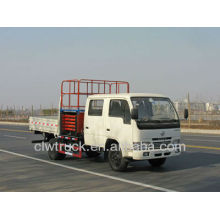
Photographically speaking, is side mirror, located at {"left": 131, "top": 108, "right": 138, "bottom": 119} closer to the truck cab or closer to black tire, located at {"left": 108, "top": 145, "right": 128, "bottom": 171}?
the truck cab

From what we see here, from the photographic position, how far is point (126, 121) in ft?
27.1

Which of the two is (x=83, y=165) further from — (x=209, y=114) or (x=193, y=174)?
(x=209, y=114)

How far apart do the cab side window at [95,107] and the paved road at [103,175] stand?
1670 mm

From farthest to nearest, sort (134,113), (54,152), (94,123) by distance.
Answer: (54,152) → (94,123) → (134,113)

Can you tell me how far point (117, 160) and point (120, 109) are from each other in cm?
144

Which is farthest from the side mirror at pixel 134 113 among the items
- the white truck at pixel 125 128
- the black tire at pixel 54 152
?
the black tire at pixel 54 152

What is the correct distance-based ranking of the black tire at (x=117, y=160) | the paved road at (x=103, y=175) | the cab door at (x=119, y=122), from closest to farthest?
the paved road at (x=103, y=175), the cab door at (x=119, y=122), the black tire at (x=117, y=160)

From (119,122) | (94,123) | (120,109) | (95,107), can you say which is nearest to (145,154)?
(119,122)

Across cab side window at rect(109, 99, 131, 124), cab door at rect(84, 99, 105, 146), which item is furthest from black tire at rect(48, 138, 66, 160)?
cab side window at rect(109, 99, 131, 124)

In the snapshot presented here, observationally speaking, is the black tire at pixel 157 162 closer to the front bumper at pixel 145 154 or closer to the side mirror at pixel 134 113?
the front bumper at pixel 145 154

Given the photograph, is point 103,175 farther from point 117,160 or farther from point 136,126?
point 136,126

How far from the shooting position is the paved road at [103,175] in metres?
6.85

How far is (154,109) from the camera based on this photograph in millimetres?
8562

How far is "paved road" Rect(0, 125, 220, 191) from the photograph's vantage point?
6.85m
